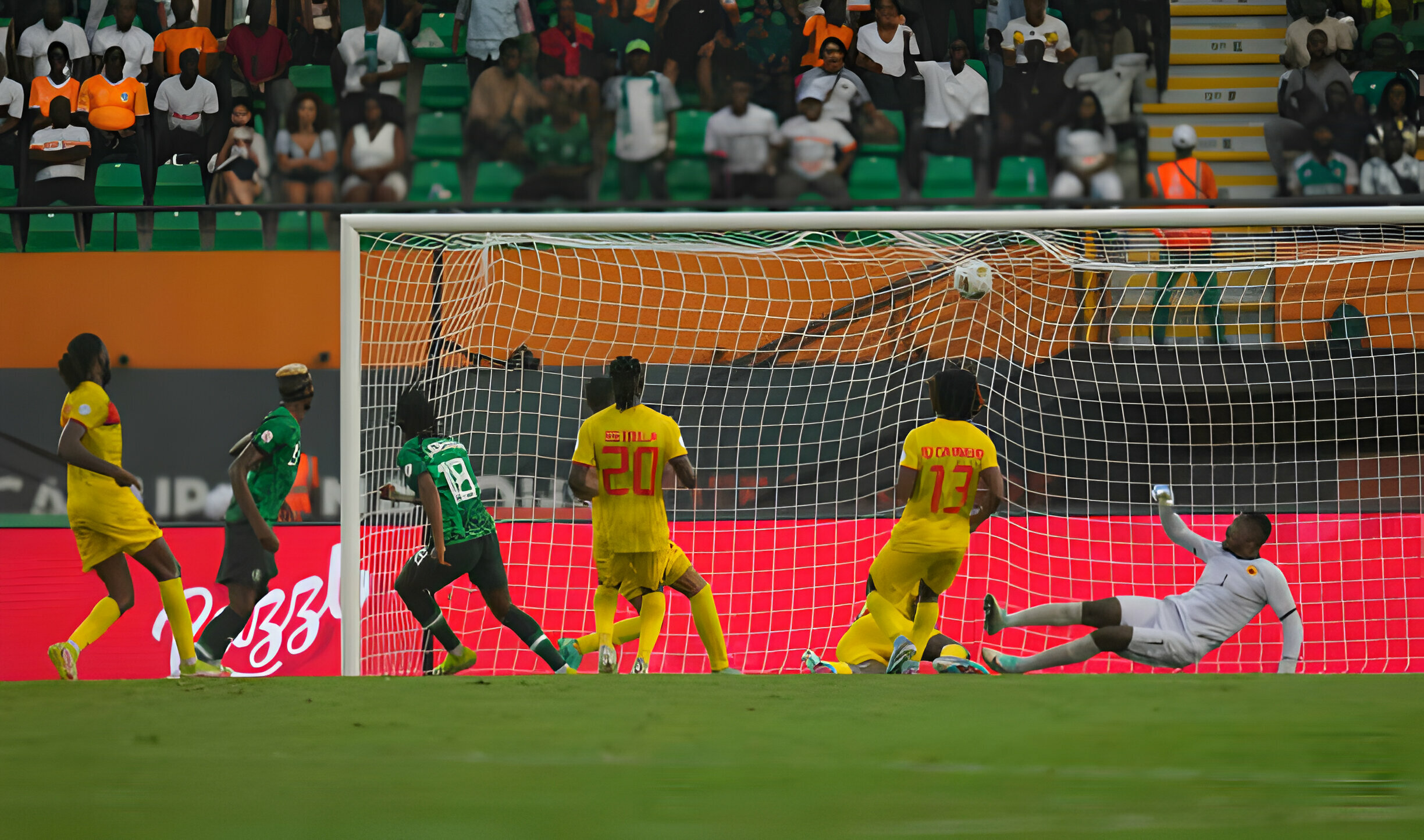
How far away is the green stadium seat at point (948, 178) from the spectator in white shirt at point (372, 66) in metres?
4.13

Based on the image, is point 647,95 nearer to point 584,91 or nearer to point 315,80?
point 584,91

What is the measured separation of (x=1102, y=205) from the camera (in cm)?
893

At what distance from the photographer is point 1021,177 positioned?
9234 mm

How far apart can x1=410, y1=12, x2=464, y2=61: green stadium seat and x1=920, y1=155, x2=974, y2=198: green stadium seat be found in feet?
12.8

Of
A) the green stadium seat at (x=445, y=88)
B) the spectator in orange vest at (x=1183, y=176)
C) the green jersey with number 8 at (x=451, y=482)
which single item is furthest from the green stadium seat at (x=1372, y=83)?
the green jersey with number 8 at (x=451, y=482)

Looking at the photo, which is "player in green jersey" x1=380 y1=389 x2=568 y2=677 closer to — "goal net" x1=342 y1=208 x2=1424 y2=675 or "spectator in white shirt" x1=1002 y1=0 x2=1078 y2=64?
"goal net" x1=342 y1=208 x2=1424 y2=675

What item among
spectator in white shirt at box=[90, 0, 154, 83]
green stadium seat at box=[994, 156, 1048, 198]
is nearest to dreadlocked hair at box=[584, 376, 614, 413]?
green stadium seat at box=[994, 156, 1048, 198]

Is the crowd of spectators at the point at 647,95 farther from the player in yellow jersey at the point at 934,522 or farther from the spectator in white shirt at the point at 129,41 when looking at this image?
the player in yellow jersey at the point at 934,522

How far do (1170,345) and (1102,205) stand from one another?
2382 mm

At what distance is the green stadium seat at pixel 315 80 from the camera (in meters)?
9.57

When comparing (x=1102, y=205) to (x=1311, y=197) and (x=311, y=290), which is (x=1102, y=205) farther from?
(x=311, y=290)

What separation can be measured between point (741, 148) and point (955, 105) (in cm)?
172

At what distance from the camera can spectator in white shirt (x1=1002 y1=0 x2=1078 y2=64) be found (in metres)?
9.67

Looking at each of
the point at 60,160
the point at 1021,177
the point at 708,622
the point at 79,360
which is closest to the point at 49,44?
the point at 60,160
